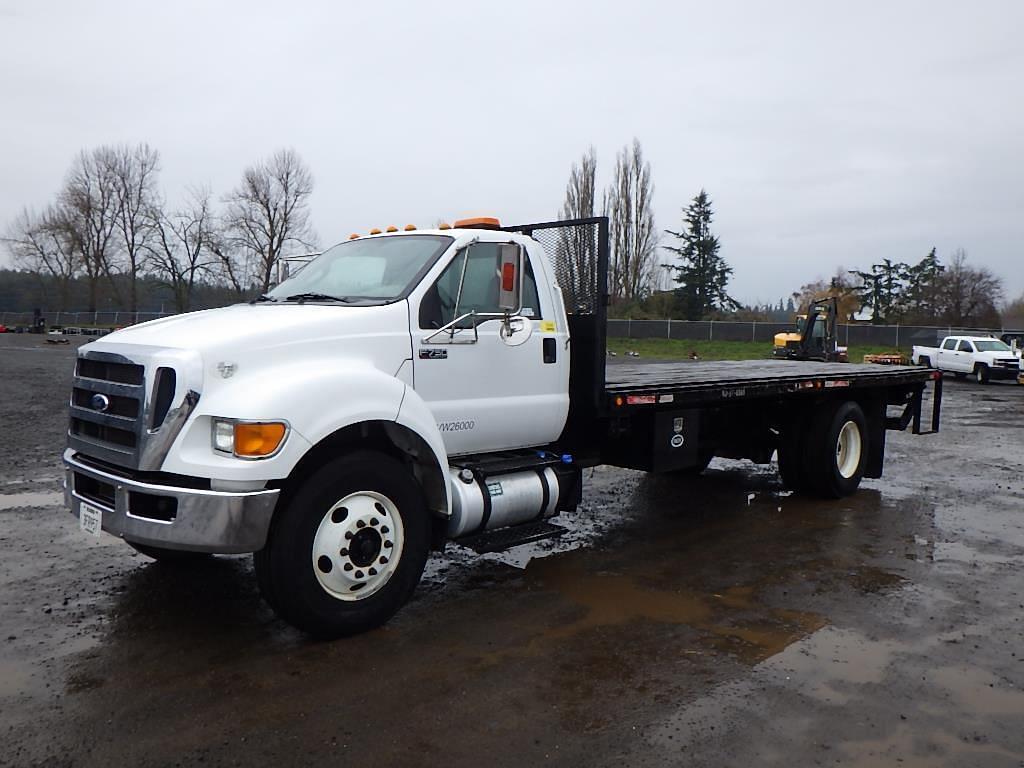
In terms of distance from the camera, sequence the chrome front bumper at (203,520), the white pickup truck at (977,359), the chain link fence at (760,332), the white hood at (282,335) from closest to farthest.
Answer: the chrome front bumper at (203,520) < the white hood at (282,335) < the white pickup truck at (977,359) < the chain link fence at (760,332)

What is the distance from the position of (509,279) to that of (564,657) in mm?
2256

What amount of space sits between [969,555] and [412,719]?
5071mm

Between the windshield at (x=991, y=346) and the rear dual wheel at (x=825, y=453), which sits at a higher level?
the windshield at (x=991, y=346)

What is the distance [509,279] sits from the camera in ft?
17.3

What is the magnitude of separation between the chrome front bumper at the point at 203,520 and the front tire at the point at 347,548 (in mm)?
191

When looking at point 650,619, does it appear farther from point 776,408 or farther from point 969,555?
point 776,408

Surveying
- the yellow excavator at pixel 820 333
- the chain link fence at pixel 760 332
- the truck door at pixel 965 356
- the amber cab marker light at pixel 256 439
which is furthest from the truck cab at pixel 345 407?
the chain link fence at pixel 760 332

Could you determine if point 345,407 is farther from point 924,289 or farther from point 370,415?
point 924,289

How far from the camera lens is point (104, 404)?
473 centimetres

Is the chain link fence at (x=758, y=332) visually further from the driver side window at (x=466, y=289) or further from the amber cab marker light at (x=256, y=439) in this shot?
the amber cab marker light at (x=256, y=439)

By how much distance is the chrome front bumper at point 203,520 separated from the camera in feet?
13.8

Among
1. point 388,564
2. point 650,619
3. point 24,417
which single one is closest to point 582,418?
point 650,619

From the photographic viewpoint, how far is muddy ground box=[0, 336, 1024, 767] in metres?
3.66

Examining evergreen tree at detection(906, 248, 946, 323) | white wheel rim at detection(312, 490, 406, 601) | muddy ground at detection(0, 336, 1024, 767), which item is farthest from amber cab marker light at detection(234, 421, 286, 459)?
evergreen tree at detection(906, 248, 946, 323)
